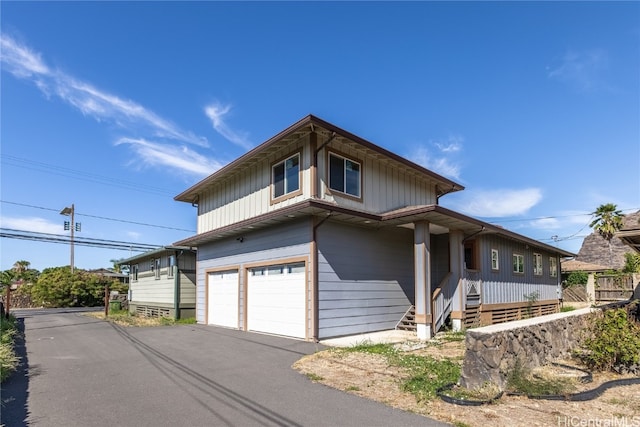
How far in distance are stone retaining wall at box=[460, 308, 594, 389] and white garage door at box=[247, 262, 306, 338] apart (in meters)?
5.76

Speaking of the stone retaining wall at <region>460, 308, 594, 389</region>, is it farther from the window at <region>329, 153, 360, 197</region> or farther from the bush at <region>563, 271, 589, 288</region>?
A: the bush at <region>563, 271, 589, 288</region>

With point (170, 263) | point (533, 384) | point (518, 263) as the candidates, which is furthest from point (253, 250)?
point (518, 263)

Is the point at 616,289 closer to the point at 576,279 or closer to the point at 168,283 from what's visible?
the point at 576,279

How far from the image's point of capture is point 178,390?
19.2 feet

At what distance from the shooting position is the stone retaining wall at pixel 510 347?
17.4 feet

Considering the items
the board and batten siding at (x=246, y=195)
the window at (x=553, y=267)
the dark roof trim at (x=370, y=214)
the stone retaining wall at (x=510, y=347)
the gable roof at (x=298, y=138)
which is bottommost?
the stone retaining wall at (x=510, y=347)

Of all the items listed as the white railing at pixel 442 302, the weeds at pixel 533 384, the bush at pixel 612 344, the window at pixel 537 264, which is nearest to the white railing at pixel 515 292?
the window at pixel 537 264

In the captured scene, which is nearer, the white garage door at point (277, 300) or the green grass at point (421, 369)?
the green grass at point (421, 369)

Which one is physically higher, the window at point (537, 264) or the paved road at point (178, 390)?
the window at point (537, 264)

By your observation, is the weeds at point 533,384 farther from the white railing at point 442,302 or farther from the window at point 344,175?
the window at point 344,175

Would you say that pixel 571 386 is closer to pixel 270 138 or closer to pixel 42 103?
pixel 270 138

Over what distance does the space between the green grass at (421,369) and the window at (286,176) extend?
497cm

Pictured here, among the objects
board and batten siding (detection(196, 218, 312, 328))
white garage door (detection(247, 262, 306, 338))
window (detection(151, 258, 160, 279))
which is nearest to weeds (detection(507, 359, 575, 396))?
board and batten siding (detection(196, 218, 312, 328))

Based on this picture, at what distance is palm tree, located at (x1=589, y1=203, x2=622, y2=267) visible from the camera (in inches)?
1328
